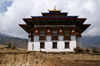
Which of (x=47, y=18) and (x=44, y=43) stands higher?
(x=47, y=18)

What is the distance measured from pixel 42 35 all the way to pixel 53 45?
423 cm

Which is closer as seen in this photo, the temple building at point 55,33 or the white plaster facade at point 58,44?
the white plaster facade at point 58,44

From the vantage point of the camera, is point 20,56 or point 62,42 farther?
point 62,42

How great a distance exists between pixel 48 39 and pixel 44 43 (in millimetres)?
1599

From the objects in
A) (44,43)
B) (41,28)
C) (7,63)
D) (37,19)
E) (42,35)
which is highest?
(37,19)

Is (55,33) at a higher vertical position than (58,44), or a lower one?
higher

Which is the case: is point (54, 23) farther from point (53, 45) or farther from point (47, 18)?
point (53, 45)

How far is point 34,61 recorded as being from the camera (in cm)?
1277

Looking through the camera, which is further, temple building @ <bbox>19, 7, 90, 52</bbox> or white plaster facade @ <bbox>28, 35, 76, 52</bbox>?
temple building @ <bbox>19, 7, 90, 52</bbox>

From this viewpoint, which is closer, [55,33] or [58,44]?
[58,44]

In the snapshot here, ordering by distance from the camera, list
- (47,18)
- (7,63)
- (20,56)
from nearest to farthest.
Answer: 1. (7,63)
2. (20,56)
3. (47,18)

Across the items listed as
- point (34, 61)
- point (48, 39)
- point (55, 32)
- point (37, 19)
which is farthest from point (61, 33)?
point (34, 61)

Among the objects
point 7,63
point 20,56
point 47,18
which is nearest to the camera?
point 7,63

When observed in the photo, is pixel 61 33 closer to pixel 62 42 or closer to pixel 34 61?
pixel 62 42
